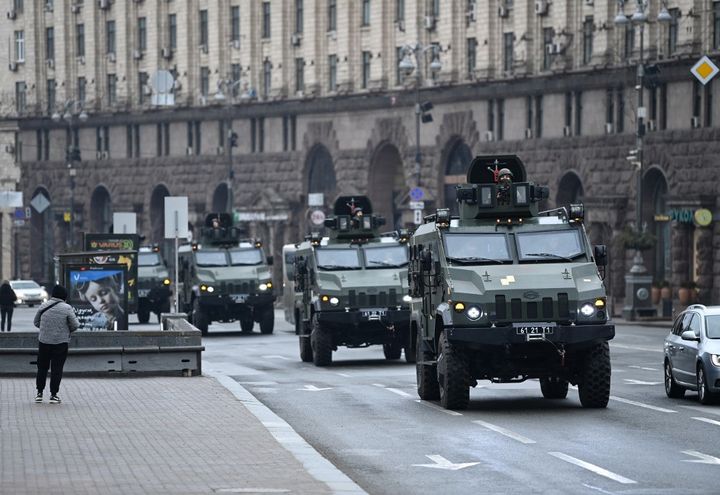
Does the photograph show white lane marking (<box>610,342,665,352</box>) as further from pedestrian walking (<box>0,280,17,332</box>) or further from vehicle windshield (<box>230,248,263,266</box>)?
pedestrian walking (<box>0,280,17,332</box>)

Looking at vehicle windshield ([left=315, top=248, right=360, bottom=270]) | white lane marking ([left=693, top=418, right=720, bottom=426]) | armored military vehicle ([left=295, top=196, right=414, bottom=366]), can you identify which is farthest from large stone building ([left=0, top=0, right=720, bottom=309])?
white lane marking ([left=693, top=418, right=720, bottom=426])

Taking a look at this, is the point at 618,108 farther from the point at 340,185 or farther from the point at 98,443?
the point at 98,443

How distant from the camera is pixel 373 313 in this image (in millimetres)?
35281

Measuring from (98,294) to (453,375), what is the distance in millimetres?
15194

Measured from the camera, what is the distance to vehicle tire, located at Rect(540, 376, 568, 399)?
2598 cm

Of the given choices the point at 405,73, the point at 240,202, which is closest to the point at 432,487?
the point at 405,73

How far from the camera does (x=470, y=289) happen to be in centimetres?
2395

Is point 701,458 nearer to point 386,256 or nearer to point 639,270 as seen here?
point 386,256

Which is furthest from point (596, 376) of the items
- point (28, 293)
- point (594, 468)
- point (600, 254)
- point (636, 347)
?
point (28, 293)

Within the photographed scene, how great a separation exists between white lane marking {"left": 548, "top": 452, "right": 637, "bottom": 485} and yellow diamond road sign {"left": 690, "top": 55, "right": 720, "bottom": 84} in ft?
131

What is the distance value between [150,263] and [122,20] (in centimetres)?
3865

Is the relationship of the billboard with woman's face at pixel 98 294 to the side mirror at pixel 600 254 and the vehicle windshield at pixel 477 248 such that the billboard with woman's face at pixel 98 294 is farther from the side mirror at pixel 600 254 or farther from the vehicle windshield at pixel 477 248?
the side mirror at pixel 600 254

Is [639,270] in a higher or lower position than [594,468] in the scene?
higher

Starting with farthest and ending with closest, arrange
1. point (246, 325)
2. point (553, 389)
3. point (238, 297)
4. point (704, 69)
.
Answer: point (704, 69) → point (246, 325) → point (238, 297) → point (553, 389)
